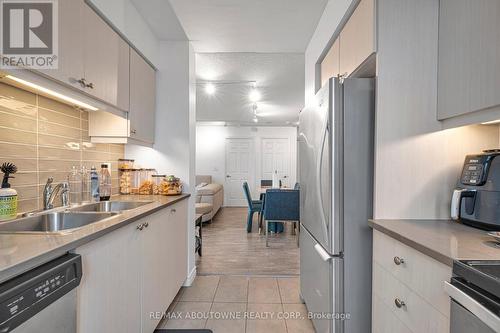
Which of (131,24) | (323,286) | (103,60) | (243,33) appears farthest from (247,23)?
(323,286)

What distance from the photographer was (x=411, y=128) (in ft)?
4.65

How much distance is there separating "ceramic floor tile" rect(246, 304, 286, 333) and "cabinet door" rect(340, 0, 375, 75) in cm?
188

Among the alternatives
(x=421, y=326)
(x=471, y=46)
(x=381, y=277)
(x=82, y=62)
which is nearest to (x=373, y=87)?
(x=471, y=46)

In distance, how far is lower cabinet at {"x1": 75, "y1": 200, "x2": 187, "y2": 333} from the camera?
1.09 metres

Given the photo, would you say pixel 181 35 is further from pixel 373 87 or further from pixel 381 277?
pixel 381 277

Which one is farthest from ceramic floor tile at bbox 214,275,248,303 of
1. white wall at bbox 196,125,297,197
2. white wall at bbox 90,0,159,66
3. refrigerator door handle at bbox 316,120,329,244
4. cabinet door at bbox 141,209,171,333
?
white wall at bbox 196,125,297,197

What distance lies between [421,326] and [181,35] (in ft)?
8.99

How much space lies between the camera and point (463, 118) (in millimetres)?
1269

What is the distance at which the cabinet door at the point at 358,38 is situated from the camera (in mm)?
1438

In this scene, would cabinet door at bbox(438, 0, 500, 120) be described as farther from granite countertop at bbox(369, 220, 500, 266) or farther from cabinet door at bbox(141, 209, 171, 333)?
cabinet door at bbox(141, 209, 171, 333)

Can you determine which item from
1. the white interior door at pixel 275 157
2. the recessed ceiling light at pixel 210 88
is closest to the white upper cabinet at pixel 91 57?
the recessed ceiling light at pixel 210 88

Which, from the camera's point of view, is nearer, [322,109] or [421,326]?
[421,326]

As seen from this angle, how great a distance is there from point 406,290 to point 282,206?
3.06 m

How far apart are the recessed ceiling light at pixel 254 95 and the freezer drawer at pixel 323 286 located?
327 cm
